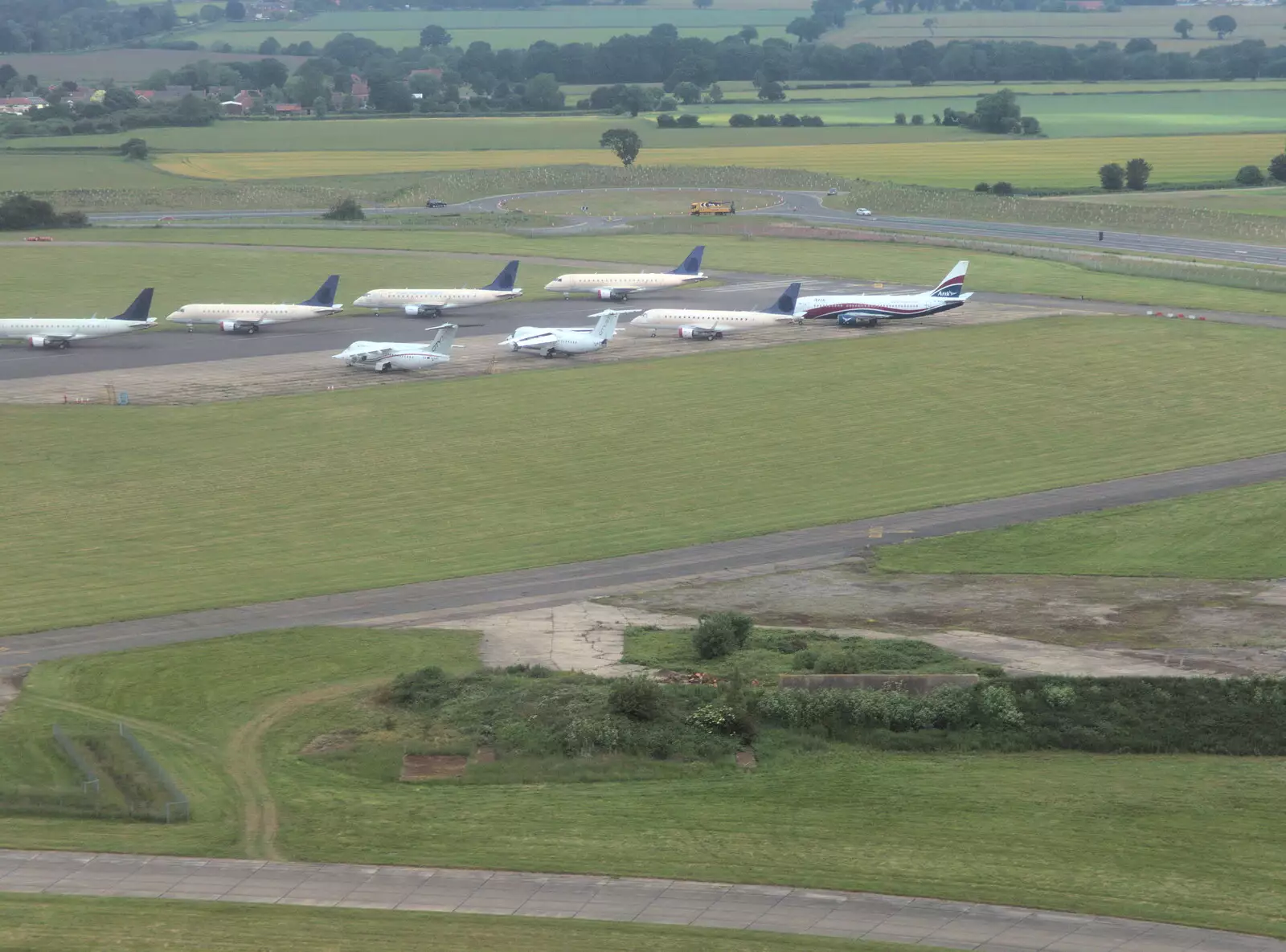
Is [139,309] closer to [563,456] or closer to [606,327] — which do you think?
[606,327]

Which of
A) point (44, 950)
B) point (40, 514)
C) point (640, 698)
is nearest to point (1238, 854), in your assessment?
point (640, 698)

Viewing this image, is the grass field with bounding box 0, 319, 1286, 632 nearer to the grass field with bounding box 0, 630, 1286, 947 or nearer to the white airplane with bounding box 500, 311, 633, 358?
the white airplane with bounding box 500, 311, 633, 358

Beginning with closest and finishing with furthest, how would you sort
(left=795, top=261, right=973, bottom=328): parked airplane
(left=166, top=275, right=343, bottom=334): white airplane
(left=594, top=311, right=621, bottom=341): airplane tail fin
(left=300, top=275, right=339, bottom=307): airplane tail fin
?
1. (left=594, top=311, right=621, bottom=341): airplane tail fin
2. (left=166, top=275, right=343, bottom=334): white airplane
3. (left=795, top=261, right=973, bottom=328): parked airplane
4. (left=300, top=275, right=339, bottom=307): airplane tail fin

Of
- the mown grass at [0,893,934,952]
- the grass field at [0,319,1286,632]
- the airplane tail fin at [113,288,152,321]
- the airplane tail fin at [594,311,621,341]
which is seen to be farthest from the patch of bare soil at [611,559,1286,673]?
the airplane tail fin at [113,288,152,321]

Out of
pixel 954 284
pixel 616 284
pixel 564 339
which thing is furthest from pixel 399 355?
pixel 954 284

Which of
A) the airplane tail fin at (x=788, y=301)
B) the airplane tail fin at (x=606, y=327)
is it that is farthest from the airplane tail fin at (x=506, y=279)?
the airplane tail fin at (x=788, y=301)

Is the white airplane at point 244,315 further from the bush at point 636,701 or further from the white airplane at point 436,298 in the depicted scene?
the bush at point 636,701
